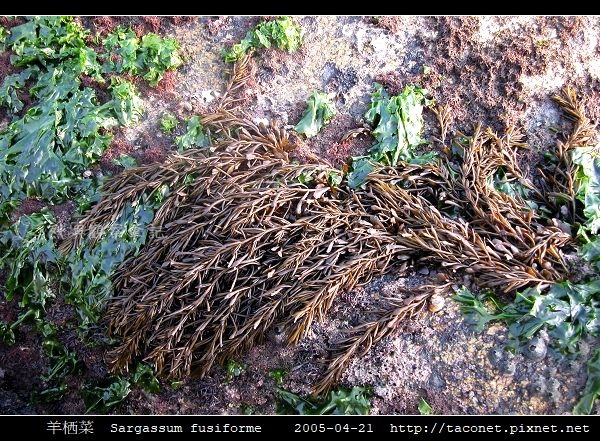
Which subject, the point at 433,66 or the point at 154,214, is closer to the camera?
the point at 154,214

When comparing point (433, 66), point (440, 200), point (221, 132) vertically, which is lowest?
point (440, 200)

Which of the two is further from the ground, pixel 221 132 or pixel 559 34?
pixel 559 34

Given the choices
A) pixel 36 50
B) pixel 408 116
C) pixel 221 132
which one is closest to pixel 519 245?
pixel 408 116

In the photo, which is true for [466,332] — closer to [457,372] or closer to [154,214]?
[457,372]

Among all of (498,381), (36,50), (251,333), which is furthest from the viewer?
(36,50)

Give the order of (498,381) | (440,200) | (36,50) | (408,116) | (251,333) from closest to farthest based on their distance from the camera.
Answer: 1. (498,381)
2. (251,333)
3. (440,200)
4. (408,116)
5. (36,50)

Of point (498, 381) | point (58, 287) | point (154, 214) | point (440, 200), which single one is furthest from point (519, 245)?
point (58, 287)

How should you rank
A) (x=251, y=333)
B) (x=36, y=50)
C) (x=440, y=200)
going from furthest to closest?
(x=36, y=50)
(x=440, y=200)
(x=251, y=333)

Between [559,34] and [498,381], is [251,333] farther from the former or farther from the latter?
[559,34]

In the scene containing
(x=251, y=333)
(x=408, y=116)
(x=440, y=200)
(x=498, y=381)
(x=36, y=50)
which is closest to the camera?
(x=498, y=381)
